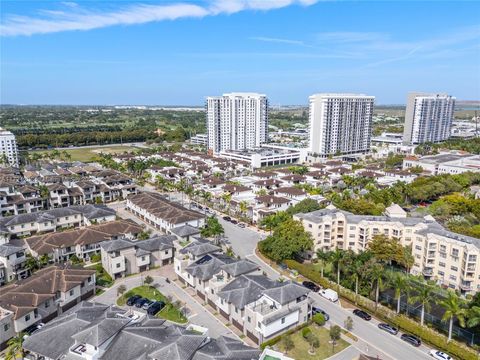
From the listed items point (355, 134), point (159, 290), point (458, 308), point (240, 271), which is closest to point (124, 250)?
point (159, 290)

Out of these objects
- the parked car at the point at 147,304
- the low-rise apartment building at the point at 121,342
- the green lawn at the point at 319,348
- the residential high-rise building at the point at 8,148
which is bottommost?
the green lawn at the point at 319,348

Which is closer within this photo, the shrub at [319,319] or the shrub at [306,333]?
the shrub at [306,333]

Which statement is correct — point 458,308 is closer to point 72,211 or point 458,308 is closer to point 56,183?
point 72,211

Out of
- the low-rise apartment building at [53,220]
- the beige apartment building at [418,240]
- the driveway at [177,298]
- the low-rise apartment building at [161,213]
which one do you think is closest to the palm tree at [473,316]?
the beige apartment building at [418,240]

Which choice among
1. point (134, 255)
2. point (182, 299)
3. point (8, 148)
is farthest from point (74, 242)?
point (8, 148)

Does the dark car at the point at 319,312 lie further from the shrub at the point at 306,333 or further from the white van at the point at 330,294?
the shrub at the point at 306,333
